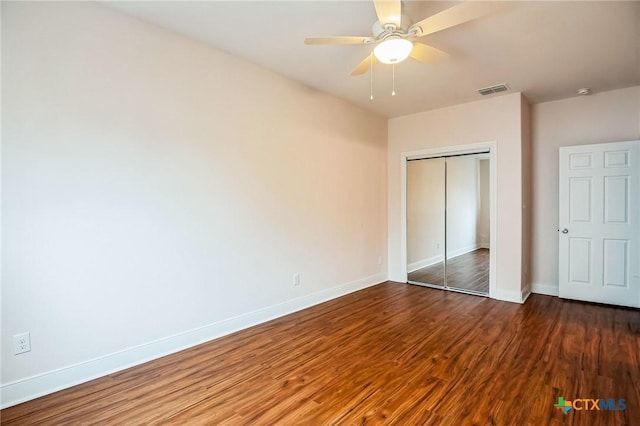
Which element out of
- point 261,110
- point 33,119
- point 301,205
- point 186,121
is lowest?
point 301,205

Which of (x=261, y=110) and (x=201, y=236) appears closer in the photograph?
(x=201, y=236)

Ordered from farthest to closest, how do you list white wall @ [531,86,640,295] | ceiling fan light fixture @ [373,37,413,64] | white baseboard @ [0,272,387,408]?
1. white wall @ [531,86,640,295]
2. ceiling fan light fixture @ [373,37,413,64]
3. white baseboard @ [0,272,387,408]

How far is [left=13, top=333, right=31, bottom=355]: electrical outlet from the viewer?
1.97 m

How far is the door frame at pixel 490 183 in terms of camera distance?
166 inches

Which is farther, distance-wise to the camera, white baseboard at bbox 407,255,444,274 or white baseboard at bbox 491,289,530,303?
white baseboard at bbox 407,255,444,274

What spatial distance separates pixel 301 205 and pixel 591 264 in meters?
3.88

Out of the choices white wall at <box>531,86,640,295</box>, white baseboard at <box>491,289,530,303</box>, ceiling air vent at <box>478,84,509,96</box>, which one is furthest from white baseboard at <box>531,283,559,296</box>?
ceiling air vent at <box>478,84,509,96</box>

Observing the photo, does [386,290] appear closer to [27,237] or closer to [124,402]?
[124,402]

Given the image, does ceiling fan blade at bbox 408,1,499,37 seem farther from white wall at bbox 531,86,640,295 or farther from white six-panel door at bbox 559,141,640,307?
white wall at bbox 531,86,640,295

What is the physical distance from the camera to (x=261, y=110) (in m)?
3.34

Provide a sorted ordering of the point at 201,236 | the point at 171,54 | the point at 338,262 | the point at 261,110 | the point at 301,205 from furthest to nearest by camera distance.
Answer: the point at 338,262, the point at 301,205, the point at 261,110, the point at 201,236, the point at 171,54

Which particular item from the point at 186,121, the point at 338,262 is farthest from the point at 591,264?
the point at 186,121

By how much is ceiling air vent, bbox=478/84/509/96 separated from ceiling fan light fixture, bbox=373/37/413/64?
2.18 meters

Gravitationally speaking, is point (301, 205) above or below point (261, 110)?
below
